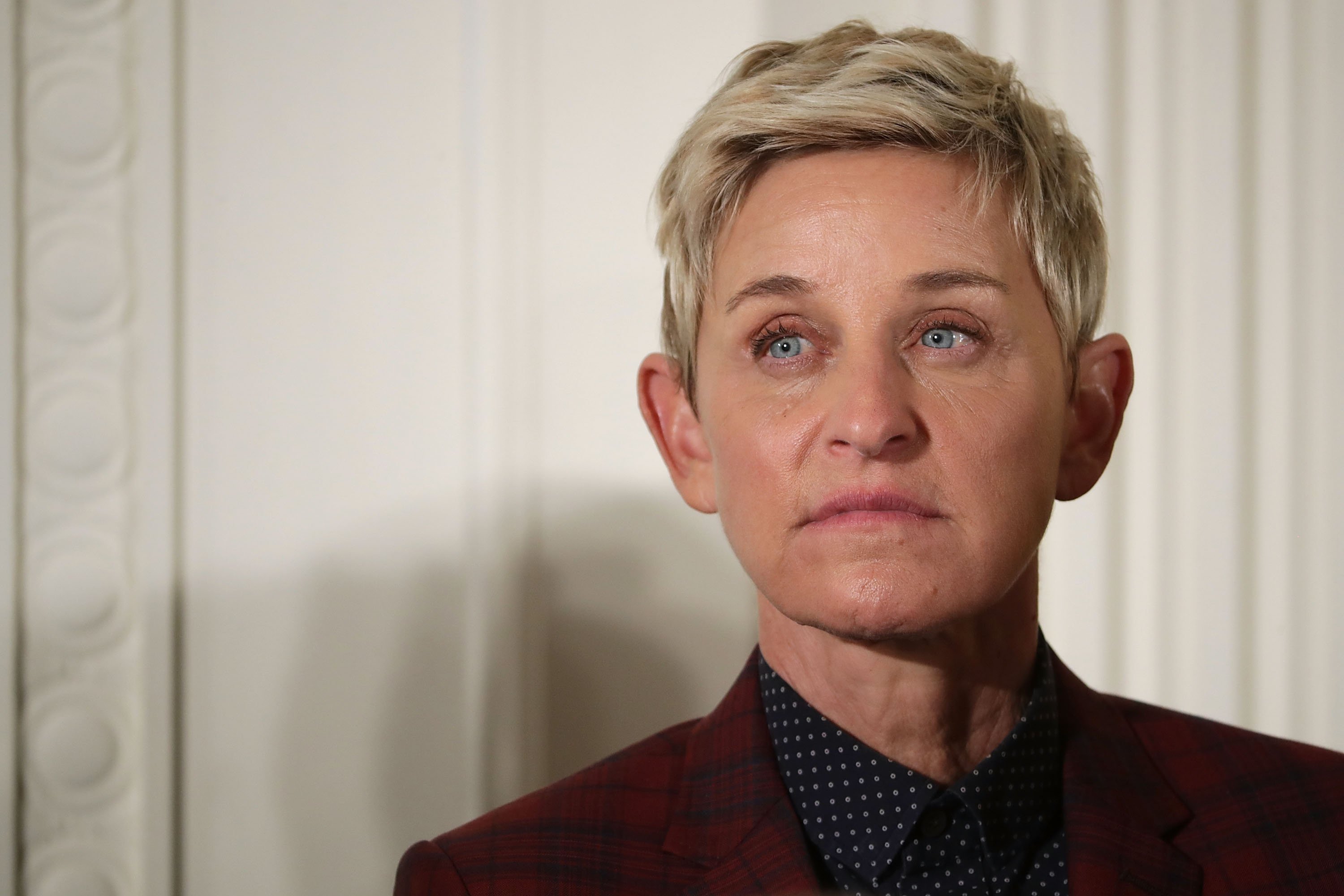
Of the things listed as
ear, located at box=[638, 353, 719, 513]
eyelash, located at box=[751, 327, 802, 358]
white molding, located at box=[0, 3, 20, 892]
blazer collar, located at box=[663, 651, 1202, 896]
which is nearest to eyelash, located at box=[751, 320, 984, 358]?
eyelash, located at box=[751, 327, 802, 358]

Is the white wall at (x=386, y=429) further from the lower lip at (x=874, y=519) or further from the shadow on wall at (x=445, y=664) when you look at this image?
the lower lip at (x=874, y=519)

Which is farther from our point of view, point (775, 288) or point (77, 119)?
point (77, 119)

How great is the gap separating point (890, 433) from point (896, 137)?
0.75 feet

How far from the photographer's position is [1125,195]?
1370 mm

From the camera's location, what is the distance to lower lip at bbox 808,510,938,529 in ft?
2.49

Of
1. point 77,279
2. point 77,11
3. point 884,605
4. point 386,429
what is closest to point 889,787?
point 884,605

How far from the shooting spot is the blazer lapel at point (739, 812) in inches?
31.8

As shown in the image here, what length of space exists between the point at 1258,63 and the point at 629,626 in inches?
40.6

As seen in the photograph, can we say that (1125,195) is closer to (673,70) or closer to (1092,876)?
(673,70)

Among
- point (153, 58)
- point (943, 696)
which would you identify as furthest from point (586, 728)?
point (153, 58)

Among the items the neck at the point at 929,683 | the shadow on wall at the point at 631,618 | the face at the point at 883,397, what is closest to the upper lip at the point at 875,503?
the face at the point at 883,397

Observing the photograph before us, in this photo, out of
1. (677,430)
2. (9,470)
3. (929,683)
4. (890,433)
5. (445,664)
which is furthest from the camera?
(445,664)

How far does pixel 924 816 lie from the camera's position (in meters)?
0.82

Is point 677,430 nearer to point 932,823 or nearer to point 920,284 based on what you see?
point 920,284
